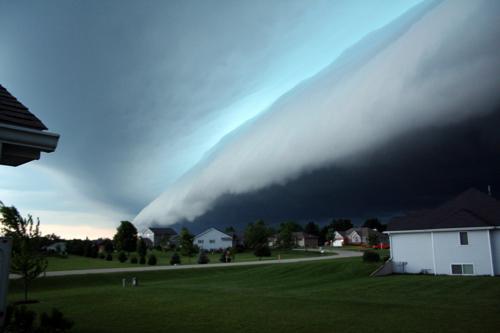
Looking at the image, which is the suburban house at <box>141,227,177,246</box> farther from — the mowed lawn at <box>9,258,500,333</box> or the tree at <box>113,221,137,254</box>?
the mowed lawn at <box>9,258,500,333</box>

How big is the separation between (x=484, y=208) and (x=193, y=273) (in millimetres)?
25534

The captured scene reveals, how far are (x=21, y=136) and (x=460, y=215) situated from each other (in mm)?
33103

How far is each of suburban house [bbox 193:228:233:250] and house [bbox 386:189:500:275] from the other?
3026 inches

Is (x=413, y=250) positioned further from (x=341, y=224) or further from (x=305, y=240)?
(x=341, y=224)

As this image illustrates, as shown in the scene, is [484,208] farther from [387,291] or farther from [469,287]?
[387,291]

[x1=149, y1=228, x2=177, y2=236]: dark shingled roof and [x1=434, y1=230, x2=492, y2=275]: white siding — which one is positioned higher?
[x1=149, y1=228, x2=177, y2=236]: dark shingled roof

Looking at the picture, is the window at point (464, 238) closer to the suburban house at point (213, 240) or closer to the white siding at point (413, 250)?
the white siding at point (413, 250)

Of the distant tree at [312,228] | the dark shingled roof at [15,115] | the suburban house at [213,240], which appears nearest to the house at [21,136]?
the dark shingled roof at [15,115]

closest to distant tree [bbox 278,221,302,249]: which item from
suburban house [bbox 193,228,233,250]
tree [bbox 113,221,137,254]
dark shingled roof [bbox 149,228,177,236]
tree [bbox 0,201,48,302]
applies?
suburban house [bbox 193,228,233,250]

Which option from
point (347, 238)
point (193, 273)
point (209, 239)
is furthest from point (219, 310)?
point (347, 238)

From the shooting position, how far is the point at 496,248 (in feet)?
95.9

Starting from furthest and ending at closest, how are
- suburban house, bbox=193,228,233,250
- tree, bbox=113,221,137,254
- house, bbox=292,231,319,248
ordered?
house, bbox=292,231,319,248, suburban house, bbox=193,228,233,250, tree, bbox=113,221,137,254

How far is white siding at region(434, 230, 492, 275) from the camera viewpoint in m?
29.2

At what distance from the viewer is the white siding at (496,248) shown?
1136 inches
